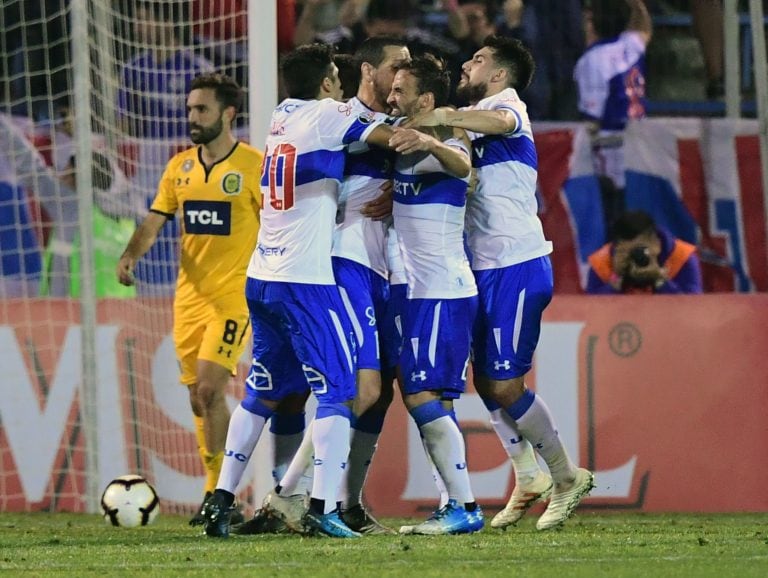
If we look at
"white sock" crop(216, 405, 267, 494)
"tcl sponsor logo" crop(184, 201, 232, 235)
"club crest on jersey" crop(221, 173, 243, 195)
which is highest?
"club crest on jersey" crop(221, 173, 243, 195)

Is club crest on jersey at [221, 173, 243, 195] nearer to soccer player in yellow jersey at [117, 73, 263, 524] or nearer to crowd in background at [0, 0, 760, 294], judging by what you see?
soccer player in yellow jersey at [117, 73, 263, 524]

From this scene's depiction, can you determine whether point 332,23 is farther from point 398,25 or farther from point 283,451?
point 283,451

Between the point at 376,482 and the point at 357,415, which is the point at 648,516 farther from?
the point at 357,415

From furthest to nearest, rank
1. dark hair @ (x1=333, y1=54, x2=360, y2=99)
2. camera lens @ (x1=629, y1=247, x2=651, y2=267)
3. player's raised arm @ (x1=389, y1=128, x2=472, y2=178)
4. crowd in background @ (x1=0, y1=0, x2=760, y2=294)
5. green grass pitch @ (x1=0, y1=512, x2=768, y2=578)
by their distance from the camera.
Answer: crowd in background @ (x1=0, y1=0, x2=760, y2=294) → camera lens @ (x1=629, y1=247, x2=651, y2=267) → dark hair @ (x1=333, y1=54, x2=360, y2=99) → player's raised arm @ (x1=389, y1=128, x2=472, y2=178) → green grass pitch @ (x1=0, y1=512, x2=768, y2=578)

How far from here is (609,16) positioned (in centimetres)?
1216

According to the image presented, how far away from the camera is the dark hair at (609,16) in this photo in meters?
12.1

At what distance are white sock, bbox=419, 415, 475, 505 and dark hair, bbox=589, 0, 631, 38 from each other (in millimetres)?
5888

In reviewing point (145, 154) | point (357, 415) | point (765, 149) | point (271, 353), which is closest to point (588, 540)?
point (357, 415)

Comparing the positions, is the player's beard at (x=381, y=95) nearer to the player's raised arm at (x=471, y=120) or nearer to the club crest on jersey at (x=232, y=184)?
the player's raised arm at (x=471, y=120)

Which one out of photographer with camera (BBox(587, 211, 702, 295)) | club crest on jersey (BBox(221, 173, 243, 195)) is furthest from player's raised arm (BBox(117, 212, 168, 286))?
photographer with camera (BBox(587, 211, 702, 295))

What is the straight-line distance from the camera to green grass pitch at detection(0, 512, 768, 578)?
5637mm

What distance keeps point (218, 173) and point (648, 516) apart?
10.1ft

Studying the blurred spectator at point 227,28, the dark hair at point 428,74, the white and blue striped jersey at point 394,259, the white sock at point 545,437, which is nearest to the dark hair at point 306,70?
the dark hair at point 428,74

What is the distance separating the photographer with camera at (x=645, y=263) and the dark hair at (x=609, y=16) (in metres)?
2.39
